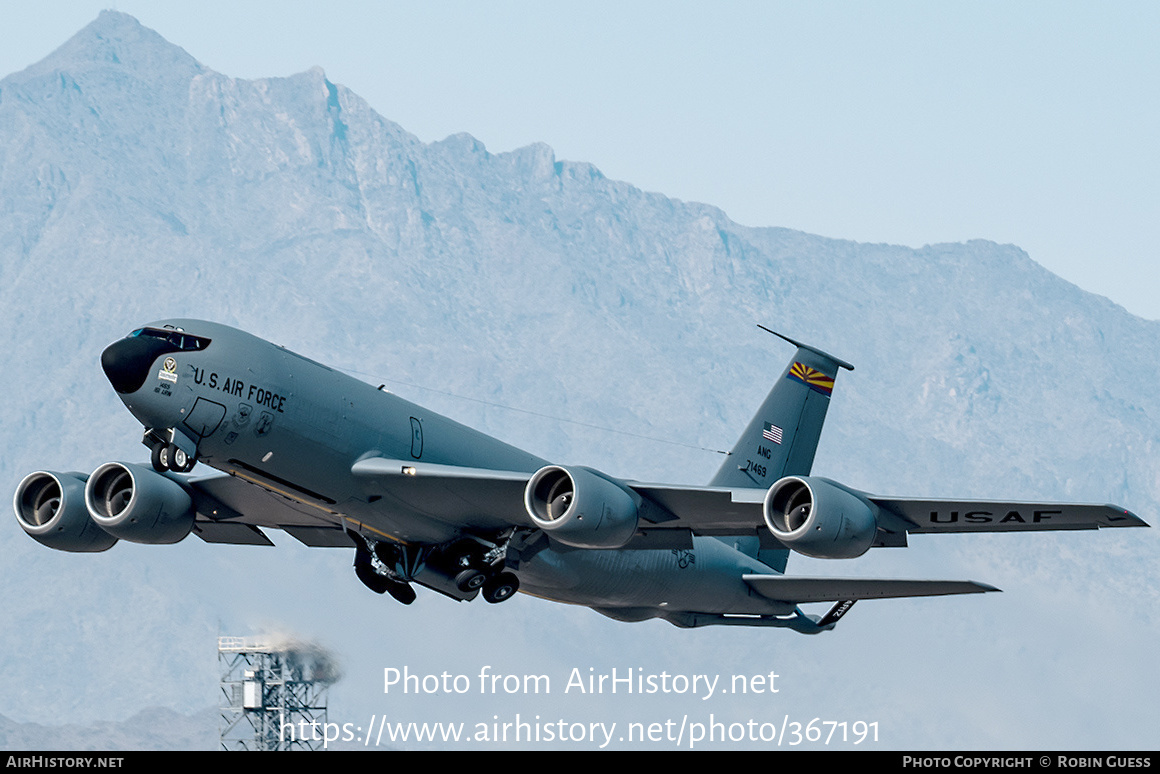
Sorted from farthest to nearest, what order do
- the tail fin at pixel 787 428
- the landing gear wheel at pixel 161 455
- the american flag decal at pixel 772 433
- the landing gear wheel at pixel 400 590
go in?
the american flag decal at pixel 772 433 → the tail fin at pixel 787 428 → the landing gear wheel at pixel 400 590 → the landing gear wheel at pixel 161 455

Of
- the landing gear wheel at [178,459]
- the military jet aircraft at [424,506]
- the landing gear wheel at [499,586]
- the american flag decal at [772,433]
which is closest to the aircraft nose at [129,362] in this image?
the military jet aircraft at [424,506]

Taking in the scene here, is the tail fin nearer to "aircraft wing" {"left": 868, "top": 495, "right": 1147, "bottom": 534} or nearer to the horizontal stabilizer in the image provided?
the horizontal stabilizer

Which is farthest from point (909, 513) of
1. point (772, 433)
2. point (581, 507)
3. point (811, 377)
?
point (811, 377)

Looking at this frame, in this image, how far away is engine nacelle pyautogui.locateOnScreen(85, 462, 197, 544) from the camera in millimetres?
42281

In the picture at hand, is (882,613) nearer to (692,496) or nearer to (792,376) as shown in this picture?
(792,376)

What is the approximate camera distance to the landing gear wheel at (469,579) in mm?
41188

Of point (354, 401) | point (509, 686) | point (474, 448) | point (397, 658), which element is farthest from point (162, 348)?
point (509, 686)

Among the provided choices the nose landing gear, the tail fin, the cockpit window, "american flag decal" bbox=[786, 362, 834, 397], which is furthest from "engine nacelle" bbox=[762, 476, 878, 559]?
"american flag decal" bbox=[786, 362, 834, 397]

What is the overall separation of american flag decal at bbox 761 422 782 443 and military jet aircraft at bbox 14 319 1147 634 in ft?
20.6

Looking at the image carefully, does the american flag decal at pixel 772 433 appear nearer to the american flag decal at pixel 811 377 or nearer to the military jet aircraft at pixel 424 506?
the american flag decal at pixel 811 377

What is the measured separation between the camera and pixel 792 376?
5384 centimetres

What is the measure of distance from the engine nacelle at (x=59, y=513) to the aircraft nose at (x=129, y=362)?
338 inches
